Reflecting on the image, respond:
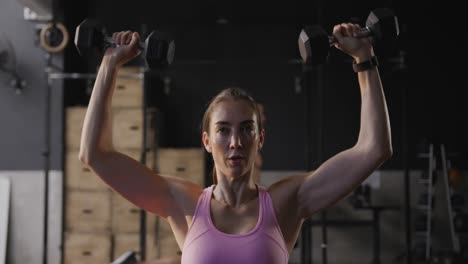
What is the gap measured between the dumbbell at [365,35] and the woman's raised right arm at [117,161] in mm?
418

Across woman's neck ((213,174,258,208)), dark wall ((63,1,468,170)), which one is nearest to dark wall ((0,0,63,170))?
dark wall ((63,1,468,170))

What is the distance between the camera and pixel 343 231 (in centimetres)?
610

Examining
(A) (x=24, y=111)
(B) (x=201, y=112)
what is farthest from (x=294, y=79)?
(A) (x=24, y=111)

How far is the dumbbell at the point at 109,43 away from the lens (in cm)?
129

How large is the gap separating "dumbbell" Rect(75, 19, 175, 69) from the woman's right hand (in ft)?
0.05

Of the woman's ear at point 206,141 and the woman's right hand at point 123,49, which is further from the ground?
the woman's right hand at point 123,49

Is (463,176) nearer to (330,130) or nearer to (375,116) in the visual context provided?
(330,130)

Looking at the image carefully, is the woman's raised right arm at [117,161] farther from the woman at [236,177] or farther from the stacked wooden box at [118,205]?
the stacked wooden box at [118,205]

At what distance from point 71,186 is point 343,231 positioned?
121 inches

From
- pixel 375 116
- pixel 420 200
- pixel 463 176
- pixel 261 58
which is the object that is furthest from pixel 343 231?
pixel 375 116

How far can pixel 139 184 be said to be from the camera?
1267mm

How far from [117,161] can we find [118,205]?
3.78m

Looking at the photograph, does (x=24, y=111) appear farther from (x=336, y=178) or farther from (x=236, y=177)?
(x=336, y=178)

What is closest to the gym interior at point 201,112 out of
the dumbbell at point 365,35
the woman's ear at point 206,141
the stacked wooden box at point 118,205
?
the stacked wooden box at point 118,205
